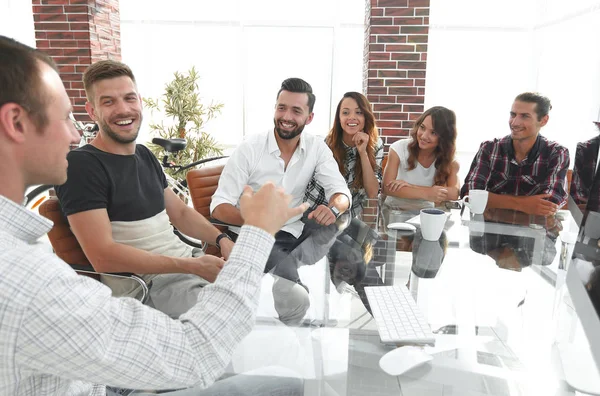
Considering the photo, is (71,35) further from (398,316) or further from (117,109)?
(398,316)

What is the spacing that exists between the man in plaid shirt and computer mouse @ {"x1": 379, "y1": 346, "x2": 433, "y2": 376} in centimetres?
158

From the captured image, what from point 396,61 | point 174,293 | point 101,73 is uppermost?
point 396,61

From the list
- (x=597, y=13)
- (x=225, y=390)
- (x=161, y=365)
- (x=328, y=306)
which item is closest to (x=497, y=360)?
(x=328, y=306)

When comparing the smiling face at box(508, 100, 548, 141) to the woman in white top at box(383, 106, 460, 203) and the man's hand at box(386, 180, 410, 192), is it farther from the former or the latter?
the man's hand at box(386, 180, 410, 192)

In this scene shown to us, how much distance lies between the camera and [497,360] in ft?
3.07

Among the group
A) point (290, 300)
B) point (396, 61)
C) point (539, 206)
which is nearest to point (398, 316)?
point (290, 300)

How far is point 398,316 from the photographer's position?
43.2 inches

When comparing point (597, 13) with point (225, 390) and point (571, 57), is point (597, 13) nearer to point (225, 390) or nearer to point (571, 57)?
point (571, 57)

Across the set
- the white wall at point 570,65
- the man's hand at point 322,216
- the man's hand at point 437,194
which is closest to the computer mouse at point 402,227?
the man's hand at point 322,216

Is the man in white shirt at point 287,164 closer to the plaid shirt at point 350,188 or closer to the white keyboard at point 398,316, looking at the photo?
the plaid shirt at point 350,188

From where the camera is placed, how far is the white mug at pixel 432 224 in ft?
5.58

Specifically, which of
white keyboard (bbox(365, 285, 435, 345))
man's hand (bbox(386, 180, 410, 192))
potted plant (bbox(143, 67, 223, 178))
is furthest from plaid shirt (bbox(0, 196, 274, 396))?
potted plant (bbox(143, 67, 223, 178))

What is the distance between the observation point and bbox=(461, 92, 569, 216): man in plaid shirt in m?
2.33

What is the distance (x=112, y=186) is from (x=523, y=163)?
2.10 m
